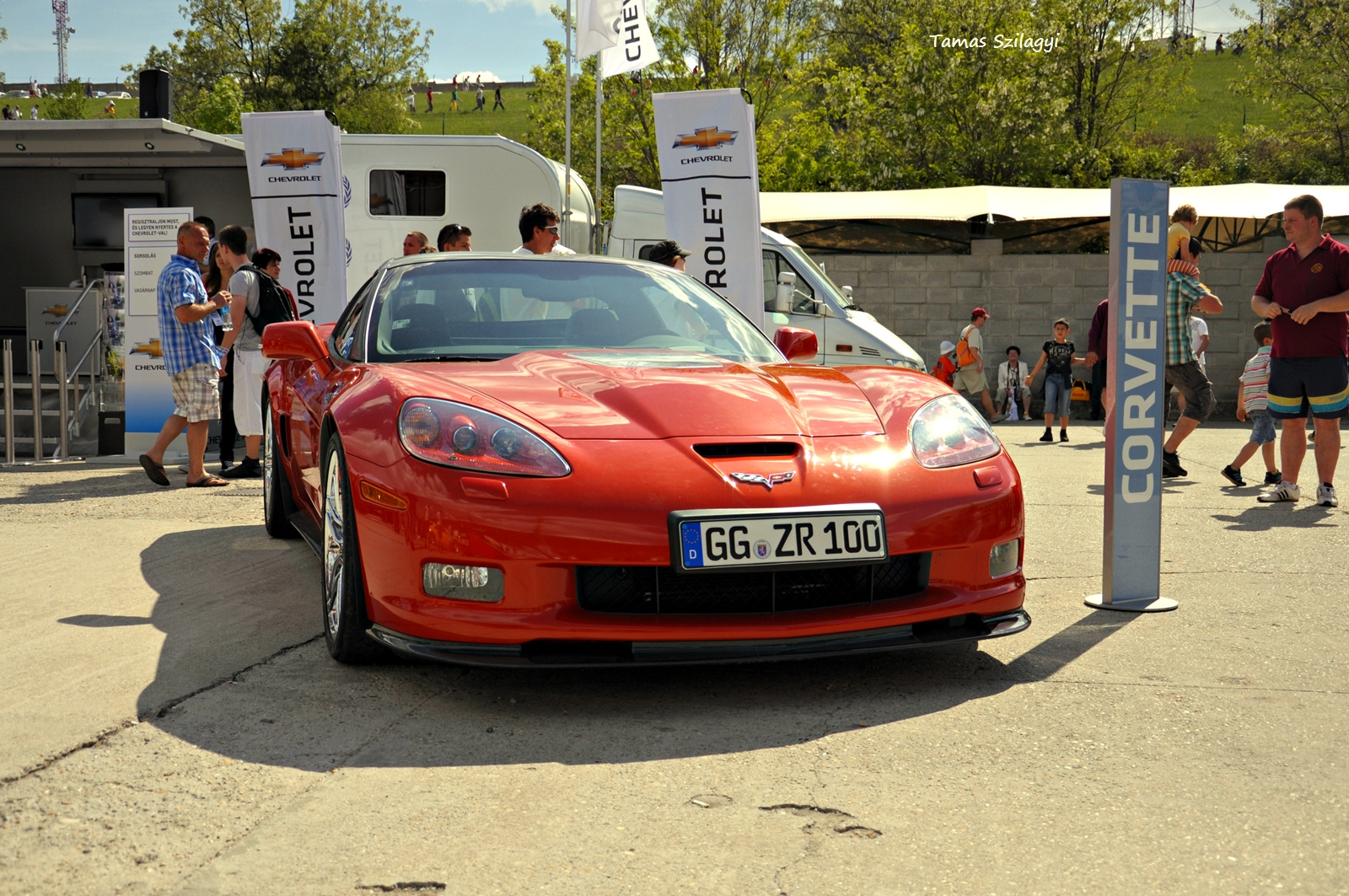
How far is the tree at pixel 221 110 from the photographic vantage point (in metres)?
45.1

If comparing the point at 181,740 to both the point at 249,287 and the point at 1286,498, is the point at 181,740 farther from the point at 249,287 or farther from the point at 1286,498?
the point at 1286,498

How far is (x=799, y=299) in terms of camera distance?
13.1 meters

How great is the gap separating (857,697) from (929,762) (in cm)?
53

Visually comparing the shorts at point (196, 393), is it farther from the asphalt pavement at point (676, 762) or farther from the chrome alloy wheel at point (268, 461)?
the asphalt pavement at point (676, 762)

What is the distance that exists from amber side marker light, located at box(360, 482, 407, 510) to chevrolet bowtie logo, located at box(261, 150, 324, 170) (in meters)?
6.78

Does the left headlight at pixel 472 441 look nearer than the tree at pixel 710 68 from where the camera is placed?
Yes

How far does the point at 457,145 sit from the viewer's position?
1265cm

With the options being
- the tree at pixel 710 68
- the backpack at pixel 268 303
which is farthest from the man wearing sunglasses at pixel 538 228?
the tree at pixel 710 68

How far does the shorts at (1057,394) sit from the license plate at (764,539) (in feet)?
35.3

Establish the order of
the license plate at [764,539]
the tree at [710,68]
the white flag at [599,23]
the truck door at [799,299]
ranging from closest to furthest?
1. the license plate at [764,539]
2. the truck door at [799,299]
3. the white flag at [599,23]
4. the tree at [710,68]

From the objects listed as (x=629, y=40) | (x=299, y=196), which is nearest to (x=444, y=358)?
(x=299, y=196)

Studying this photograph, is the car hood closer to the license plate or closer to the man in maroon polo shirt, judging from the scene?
the license plate

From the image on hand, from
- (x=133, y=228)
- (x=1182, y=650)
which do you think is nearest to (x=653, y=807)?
(x=1182, y=650)

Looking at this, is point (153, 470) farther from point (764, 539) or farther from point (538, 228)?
point (764, 539)
